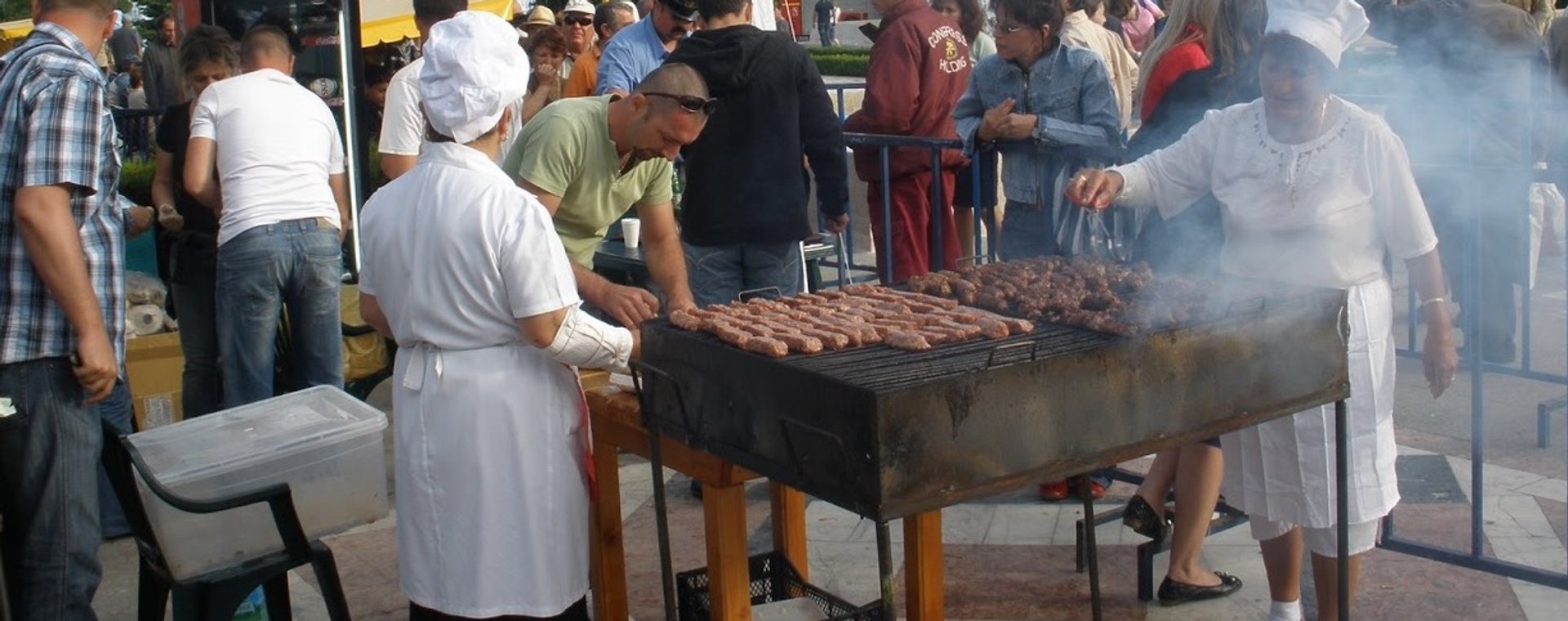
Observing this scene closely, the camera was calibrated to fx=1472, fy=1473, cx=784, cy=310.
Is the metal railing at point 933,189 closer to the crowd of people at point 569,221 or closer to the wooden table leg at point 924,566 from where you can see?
the crowd of people at point 569,221

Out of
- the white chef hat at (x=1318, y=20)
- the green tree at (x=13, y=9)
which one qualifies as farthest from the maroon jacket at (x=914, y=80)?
the green tree at (x=13, y=9)

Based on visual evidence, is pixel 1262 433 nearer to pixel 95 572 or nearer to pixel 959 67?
pixel 95 572

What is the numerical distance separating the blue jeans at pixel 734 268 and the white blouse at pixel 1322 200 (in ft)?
7.26

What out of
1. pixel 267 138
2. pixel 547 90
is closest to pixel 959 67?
pixel 547 90

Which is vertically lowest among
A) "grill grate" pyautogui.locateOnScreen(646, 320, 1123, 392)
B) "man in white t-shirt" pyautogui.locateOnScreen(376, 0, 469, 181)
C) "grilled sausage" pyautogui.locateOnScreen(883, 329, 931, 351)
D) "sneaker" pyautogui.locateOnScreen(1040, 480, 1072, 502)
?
"sneaker" pyautogui.locateOnScreen(1040, 480, 1072, 502)

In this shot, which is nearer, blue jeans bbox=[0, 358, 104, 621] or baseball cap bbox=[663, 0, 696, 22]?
blue jeans bbox=[0, 358, 104, 621]

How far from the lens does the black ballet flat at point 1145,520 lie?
4.94 meters

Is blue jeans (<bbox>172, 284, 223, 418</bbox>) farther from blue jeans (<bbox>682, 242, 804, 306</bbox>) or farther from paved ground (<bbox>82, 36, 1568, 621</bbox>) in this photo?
blue jeans (<bbox>682, 242, 804, 306</bbox>)

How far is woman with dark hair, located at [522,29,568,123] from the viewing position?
8.19 meters

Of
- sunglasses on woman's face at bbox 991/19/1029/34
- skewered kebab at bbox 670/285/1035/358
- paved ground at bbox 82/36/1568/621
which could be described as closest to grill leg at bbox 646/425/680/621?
skewered kebab at bbox 670/285/1035/358

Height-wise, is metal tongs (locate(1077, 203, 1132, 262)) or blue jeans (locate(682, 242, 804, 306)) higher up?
metal tongs (locate(1077, 203, 1132, 262))

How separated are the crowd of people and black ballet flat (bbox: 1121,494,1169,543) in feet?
0.07

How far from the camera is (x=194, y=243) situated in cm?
624

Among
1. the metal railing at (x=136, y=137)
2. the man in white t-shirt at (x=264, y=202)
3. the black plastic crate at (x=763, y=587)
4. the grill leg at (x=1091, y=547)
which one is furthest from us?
the metal railing at (x=136, y=137)
